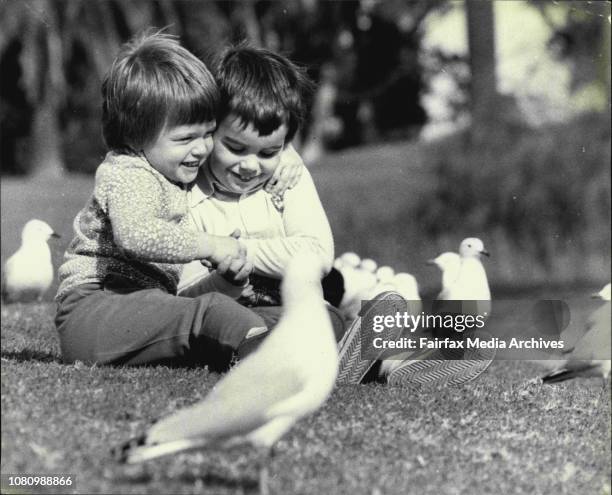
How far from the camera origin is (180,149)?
12.4 ft

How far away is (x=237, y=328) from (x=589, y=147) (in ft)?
42.3

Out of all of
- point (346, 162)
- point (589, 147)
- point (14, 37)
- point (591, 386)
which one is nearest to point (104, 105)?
point (591, 386)

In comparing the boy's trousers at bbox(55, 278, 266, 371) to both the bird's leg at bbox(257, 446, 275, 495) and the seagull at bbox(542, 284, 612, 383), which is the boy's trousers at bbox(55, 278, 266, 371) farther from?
the seagull at bbox(542, 284, 612, 383)

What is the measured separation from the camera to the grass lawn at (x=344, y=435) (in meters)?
2.79

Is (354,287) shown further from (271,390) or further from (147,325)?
(271,390)

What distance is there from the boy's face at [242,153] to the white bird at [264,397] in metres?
1.28

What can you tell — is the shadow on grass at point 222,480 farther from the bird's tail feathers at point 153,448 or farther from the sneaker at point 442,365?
the sneaker at point 442,365

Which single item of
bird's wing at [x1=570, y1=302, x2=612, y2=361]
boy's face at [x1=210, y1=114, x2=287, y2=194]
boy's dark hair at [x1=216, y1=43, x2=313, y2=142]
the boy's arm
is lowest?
bird's wing at [x1=570, y1=302, x2=612, y2=361]

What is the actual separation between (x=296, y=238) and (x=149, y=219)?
0.82m

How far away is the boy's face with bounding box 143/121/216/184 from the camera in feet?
12.3

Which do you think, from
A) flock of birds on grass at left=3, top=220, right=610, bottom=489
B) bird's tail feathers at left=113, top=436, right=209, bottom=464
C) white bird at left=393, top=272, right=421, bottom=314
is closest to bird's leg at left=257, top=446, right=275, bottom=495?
flock of birds on grass at left=3, top=220, right=610, bottom=489

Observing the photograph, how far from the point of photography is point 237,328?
3717mm

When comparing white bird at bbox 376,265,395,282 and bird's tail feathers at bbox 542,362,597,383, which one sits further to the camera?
white bird at bbox 376,265,395,282

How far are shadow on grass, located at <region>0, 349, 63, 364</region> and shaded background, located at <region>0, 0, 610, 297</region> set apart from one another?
7631 millimetres
